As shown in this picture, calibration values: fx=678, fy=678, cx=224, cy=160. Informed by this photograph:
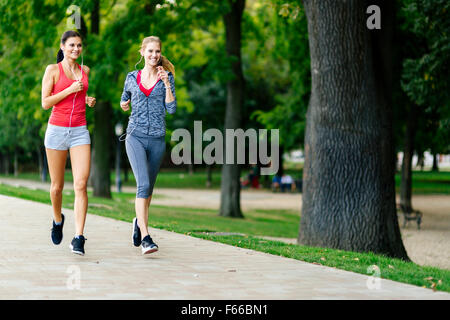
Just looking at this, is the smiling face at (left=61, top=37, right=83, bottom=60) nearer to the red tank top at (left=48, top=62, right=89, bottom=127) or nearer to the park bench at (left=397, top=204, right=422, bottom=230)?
the red tank top at (left=48, top=62, right=89, bottom=127)

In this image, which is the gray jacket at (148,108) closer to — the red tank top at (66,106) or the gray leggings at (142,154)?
the gray leggings at (142,154)

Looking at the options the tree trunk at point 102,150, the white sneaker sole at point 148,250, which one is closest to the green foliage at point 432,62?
the tree trunk at point 102,150

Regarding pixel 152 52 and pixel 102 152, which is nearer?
pixel 152 52

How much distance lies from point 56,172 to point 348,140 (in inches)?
214

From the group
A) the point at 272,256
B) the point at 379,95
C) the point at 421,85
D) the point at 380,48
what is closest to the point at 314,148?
the point at 379,95

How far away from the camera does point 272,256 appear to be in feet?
25.2

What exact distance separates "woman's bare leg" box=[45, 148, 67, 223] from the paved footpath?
1.70ft

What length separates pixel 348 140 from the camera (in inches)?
437

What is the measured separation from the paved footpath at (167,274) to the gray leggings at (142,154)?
29.9 inches

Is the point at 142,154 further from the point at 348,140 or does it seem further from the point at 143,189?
the point at 348,140

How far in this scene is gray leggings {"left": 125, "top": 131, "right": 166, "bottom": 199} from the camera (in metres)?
7.06

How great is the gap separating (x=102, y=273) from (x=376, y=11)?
7278 mm

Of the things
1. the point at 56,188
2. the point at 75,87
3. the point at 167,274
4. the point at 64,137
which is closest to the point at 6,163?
the point at 56,188

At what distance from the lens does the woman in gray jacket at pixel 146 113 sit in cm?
702
